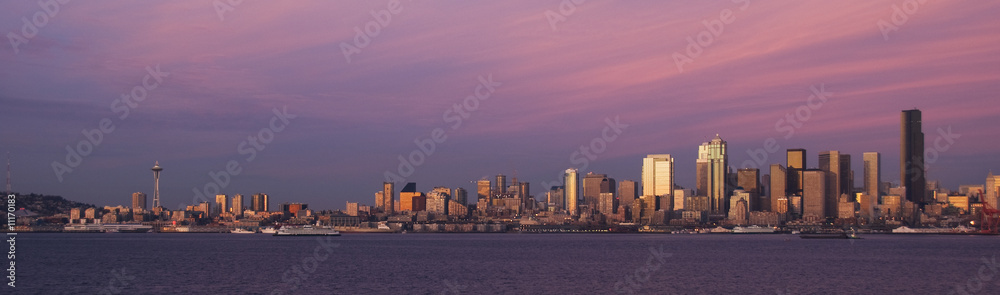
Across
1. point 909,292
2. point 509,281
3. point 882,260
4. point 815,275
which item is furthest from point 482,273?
point 882,260

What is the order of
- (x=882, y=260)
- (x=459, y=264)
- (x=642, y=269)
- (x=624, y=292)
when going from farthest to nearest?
(x=882, y=260) → (x=459, y=264) → (x=642, y=269) → (x=624, y=292)

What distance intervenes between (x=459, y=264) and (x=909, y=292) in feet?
143

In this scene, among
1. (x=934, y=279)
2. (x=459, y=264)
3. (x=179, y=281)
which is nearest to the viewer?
(x=179, y=281)

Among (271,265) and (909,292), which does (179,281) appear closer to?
(271,265)

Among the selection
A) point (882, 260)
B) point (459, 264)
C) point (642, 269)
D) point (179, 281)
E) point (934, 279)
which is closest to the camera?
point (179, 281)

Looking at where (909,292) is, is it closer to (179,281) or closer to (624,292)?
(624,292)

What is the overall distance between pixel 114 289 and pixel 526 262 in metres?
44.1

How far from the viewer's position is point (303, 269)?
85.5 m

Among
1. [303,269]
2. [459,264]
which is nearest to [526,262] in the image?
[459,264]

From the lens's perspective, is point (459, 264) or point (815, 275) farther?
point (459, 264)

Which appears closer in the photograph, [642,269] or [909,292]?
[909,292]

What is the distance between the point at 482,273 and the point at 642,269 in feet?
50.8

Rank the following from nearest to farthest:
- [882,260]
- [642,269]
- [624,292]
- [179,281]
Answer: [624,292]
[179,281]
[642,269]
[882,260]

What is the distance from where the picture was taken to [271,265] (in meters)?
89.8
